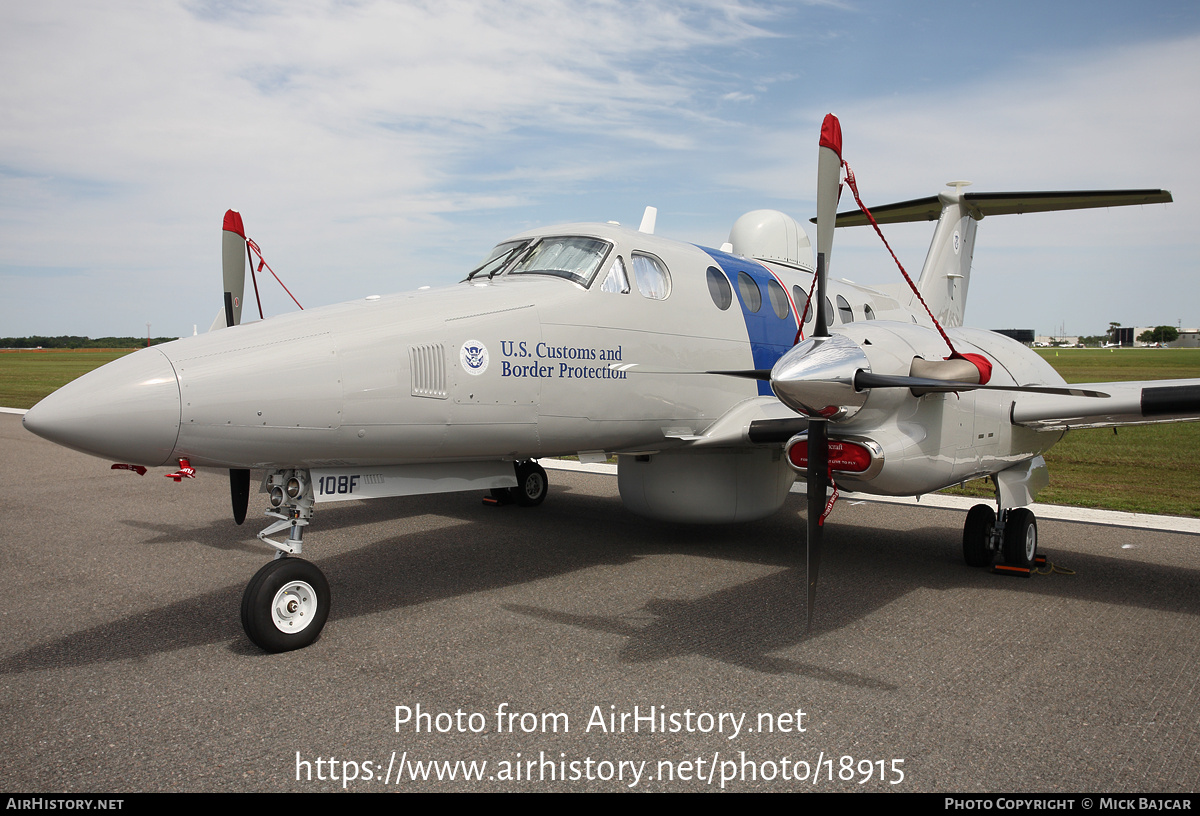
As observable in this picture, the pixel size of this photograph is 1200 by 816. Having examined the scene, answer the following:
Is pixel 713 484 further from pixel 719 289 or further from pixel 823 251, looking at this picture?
pixel 823 251

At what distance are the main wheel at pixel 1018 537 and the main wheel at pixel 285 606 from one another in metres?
5.93

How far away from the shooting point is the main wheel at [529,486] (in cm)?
1077

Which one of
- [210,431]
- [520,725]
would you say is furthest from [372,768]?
[210,431]

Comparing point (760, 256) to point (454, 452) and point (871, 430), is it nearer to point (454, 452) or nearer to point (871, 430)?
point (871, 430)

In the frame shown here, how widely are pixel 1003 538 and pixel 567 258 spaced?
15.6ft

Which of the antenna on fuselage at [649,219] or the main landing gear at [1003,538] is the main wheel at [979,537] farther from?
the antenna on fuselage at [649,219]

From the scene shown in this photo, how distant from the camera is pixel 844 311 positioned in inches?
367

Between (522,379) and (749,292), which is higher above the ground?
(749,292)

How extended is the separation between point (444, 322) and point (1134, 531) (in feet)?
26.7

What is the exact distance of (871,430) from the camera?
5738 mm

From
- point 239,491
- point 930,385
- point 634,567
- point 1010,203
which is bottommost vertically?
point 634,567

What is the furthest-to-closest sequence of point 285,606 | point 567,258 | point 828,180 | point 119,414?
point 567,258, point 828,180, point 285,606, point 119,414

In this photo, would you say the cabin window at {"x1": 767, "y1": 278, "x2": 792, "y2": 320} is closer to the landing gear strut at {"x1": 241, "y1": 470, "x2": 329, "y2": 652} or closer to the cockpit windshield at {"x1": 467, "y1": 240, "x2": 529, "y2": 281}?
the cockpit windshield at {"x1": 467, "y1": 240, "x2": 529, "y2": 281}

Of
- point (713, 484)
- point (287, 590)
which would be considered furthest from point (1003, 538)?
point (287, 590)
